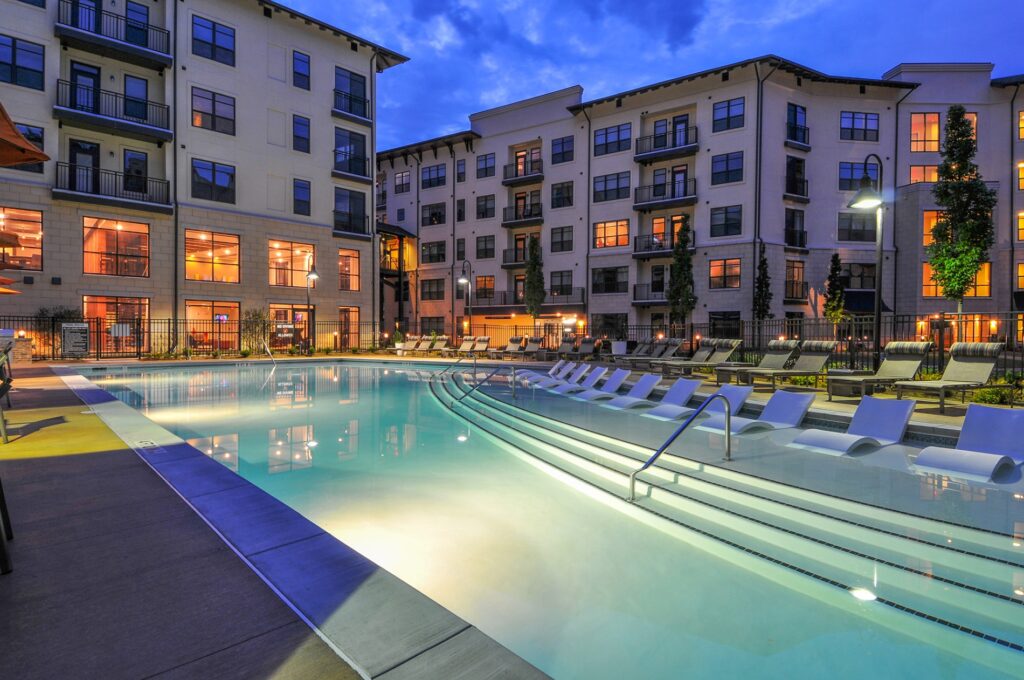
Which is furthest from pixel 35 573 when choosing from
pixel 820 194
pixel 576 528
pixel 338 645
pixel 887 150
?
pixel 887 150

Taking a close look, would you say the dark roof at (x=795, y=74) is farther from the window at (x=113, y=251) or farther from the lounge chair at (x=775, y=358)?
the window at (x=113, y=251)

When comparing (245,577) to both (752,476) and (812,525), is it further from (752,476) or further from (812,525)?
(752,476)

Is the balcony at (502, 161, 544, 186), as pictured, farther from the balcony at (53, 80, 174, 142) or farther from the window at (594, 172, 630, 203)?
the balcony at (53, 80, 174, 142)

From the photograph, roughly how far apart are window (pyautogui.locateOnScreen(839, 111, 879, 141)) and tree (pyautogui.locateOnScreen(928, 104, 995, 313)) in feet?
25.9

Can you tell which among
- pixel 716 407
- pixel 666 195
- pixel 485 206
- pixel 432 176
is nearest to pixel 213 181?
pixel 485 206

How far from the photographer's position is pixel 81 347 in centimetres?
2158

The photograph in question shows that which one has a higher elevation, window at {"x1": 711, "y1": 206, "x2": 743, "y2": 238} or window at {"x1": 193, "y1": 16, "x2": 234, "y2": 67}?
window at {"x1": 193, "y1": 16, "x2": 234, "y2": 67}

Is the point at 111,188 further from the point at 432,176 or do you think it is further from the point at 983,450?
the point at 983,450

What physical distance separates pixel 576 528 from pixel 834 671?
2359 mm

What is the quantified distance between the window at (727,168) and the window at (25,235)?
32.9 meters

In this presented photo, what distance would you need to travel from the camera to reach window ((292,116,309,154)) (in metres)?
30.0

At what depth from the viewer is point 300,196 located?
30.3 metres

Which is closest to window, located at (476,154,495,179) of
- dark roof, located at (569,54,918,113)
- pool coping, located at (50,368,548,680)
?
dark roof, located at (569,54,918,113)

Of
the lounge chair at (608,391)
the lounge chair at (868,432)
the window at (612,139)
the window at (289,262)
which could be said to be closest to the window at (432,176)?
the window at (612,139)
